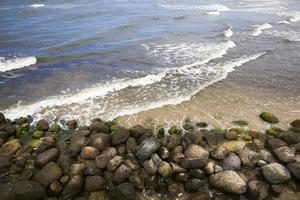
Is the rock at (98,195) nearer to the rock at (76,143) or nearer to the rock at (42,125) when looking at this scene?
the rock at (76,143)

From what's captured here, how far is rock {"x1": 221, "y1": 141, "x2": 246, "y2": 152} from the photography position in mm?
7918

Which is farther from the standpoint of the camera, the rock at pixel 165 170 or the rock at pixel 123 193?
the rock at pixel 165 170

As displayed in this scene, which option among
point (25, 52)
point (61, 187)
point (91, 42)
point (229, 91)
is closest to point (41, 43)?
point (25, 52)

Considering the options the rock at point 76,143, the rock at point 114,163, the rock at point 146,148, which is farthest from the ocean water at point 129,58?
the rock at point 114,163

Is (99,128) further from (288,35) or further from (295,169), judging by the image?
(288,35)

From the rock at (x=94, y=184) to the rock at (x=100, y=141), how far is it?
1.14 metres

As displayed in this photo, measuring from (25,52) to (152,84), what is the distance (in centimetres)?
955

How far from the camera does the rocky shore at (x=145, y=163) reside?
6500 mm

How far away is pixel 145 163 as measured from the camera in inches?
281

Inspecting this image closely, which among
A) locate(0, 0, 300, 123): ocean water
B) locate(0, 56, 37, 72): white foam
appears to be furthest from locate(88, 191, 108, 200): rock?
locate(0, 56, 37, 72): white foam

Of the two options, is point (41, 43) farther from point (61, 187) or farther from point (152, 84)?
point (61, 187)

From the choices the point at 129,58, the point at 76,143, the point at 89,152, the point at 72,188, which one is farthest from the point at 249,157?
the point at 129,58

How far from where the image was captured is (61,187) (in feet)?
21.6

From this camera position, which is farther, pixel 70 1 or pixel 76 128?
pixel 70 1
